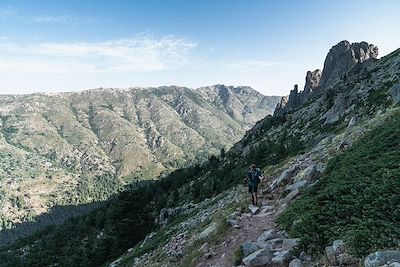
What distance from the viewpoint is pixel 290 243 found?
15.7 m

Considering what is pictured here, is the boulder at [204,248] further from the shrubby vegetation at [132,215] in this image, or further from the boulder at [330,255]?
the shrubby vegetation at [132,215]

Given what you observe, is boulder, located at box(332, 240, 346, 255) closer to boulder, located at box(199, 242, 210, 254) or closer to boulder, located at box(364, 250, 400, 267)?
boulder, located at box(364, 250, 400, 267)

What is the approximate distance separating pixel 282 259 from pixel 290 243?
1477mm

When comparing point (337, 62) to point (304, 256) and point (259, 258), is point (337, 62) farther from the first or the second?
point (304, 256)

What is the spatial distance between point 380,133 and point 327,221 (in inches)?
505

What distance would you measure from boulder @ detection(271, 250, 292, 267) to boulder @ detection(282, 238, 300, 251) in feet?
1.57

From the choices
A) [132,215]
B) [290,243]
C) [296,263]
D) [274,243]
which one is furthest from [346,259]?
[132,215]

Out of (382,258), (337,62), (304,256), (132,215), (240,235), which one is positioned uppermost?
(337,62)

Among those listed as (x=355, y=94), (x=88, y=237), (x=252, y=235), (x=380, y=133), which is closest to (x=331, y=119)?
(x=355, y=94)

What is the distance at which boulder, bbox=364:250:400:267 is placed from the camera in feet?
34.9

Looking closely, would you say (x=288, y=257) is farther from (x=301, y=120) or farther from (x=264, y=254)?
(x=301, y=120)

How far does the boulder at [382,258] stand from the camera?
1062cm

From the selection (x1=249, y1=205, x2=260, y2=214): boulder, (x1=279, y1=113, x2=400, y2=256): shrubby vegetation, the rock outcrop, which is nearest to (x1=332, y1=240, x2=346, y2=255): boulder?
(x1=279, y1=113, x2=400, y2=256): shrubby vegetation

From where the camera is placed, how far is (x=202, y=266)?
18.7 meters
